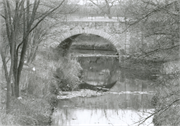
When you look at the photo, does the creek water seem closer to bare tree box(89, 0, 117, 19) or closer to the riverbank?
the riverbank

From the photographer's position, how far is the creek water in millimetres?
8695

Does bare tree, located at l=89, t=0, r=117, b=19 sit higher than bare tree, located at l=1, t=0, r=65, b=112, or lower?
higher

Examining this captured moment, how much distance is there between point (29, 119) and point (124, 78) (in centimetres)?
867

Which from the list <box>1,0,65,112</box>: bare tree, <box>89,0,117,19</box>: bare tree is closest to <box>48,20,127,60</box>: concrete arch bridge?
<box>89,0,117,19</box>: bare tree

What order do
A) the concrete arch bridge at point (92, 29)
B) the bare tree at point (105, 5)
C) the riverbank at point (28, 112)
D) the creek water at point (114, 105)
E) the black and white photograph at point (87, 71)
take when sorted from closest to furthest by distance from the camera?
the riverbank at point (28, 112)
the black and white photograph at point (87, 71)
the creek water at point (114, 105)
the concrete arch bridge at point (92, 29)
the bare tree at point (105, 5)

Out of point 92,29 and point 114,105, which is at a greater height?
point 92,29

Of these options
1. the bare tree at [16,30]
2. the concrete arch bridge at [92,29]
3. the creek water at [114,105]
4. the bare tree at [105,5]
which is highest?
the bare tree at [105,5]

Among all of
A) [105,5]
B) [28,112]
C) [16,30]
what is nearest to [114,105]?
[28,112]

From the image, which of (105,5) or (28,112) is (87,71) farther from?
(28,112)

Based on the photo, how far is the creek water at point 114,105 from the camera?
8695mm

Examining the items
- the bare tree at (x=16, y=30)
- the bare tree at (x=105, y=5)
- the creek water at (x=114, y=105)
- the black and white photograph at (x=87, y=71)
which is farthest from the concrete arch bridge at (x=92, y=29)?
the bare tree at (x=16, y=30)

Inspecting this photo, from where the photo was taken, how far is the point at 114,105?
10336 mm

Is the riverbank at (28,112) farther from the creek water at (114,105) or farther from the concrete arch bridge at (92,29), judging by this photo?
the concrete arch bridge at (92,29)

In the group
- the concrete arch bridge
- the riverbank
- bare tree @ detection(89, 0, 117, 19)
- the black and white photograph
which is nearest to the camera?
the riverbank
